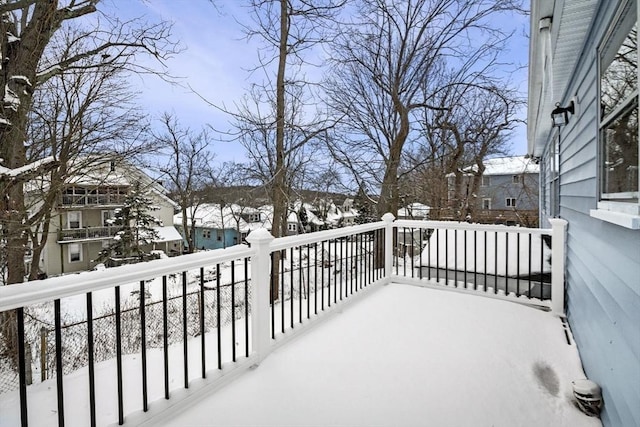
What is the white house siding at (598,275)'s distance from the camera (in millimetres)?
1445

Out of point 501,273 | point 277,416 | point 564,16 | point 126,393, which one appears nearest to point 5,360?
point 126,393

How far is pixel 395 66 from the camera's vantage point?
8438 millimetres

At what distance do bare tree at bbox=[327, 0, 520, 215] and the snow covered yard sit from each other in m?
4.99

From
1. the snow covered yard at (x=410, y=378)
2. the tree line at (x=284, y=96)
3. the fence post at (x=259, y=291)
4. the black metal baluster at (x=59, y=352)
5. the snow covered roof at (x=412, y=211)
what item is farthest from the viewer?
the snow covered roof at (x=412, y=211)

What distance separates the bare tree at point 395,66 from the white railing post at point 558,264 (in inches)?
181

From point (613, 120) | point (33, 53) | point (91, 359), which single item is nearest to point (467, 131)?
point (613, 120)

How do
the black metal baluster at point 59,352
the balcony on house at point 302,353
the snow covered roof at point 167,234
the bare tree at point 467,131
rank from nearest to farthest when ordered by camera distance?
1. the black metal baluster at point 59,352
2. the balcony on house at point 302,353
3. the bare tree at point 467,131
4. the snow covered roof at point 167,234

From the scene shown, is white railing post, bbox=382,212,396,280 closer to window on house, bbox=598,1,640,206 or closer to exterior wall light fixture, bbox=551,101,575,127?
exterior wall light fixture, bbox=551,101,575,127

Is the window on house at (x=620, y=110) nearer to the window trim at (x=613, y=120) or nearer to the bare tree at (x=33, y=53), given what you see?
the window trim at (x=613, y=120)

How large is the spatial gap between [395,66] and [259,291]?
7696 millimetres

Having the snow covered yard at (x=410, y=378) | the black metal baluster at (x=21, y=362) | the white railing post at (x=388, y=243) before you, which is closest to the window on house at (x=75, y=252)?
the white railing post at (x=388, y=243)

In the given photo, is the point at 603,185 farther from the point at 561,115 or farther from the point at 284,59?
the point at 284,59

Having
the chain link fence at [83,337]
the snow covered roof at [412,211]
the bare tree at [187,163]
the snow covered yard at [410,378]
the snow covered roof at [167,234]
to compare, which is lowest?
the chain link fence at [83,337]

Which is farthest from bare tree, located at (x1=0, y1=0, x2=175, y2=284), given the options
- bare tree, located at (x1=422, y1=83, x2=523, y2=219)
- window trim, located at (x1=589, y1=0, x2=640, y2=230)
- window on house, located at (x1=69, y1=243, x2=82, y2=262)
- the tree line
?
window on house, located at (x1=69, y1=243, x2=82, y2=262)
